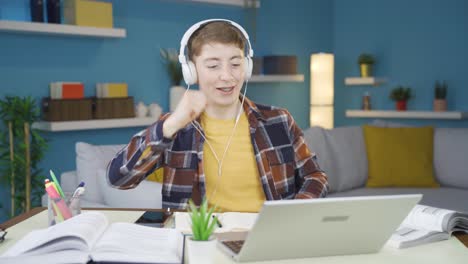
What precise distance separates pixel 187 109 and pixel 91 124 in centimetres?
252

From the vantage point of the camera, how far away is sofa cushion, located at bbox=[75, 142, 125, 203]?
2.55m

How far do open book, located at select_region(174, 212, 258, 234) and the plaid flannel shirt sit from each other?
223mm

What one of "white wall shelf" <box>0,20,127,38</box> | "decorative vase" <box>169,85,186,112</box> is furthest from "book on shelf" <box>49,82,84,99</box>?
"decorative vase" <box>169,85,186,112</box>

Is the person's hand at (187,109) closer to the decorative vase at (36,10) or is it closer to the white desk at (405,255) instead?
the white desk at (405,255)

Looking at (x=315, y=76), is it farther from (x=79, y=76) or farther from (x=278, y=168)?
(x=278, y=168)

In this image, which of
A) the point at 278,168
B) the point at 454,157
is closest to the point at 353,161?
the point at 454,157

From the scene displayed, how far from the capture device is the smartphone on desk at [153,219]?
1.37 meters

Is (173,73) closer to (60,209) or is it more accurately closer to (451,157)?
(451,157)

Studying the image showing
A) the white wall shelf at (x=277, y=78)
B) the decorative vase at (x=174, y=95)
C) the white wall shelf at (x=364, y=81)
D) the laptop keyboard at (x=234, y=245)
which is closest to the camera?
the laptop keyboard at (x=234, y=245)

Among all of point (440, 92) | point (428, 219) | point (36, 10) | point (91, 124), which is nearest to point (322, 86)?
point (440, 92)

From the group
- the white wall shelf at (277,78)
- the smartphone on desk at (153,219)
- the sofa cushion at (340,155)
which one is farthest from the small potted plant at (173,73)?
the smartphone on desk at (153,219)

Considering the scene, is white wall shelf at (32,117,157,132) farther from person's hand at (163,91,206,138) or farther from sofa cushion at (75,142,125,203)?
person's hand at (163,91,206,138)

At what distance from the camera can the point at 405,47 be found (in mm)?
5207

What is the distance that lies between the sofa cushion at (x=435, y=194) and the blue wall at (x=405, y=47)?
1.58 meters
